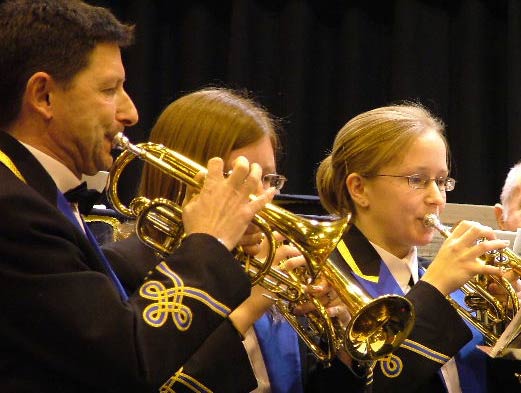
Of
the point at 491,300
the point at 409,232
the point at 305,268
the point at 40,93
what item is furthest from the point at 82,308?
the point at 491,300

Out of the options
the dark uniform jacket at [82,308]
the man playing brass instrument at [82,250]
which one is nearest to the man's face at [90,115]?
the man playing brass instrument at [82,250]

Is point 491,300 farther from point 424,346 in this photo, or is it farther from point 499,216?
point 499,216

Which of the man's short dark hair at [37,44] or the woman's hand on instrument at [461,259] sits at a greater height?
the man's short dark hair at [37,44]

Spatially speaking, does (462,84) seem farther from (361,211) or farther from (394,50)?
(361,211)

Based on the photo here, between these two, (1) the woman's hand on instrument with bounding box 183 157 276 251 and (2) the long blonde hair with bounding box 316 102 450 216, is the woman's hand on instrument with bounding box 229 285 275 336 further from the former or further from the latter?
(2) the long blonde hair with bounding box 316 102 450 216

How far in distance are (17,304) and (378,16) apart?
162 inches

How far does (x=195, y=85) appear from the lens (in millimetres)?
5074

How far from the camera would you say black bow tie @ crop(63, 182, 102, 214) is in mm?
1796

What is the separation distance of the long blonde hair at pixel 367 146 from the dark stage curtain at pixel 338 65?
2387 mm

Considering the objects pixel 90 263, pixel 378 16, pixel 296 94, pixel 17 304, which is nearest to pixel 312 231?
pixel 90 263

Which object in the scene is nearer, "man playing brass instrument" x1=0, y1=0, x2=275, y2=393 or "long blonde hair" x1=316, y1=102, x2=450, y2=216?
"man playing brass instrument" x1=0, y1=0, x2=275, y2=393

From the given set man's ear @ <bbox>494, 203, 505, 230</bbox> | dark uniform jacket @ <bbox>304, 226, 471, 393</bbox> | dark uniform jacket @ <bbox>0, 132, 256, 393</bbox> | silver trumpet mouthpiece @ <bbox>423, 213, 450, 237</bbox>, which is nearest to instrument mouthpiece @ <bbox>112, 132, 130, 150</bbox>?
dark uniform jacket @ <bbox>0, 132, 256, 393</bbox>

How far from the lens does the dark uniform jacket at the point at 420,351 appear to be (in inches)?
85.4

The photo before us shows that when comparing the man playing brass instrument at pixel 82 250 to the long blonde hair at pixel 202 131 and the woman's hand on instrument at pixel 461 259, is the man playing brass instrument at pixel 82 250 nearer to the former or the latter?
the long blonde hair at pixel 202 131
